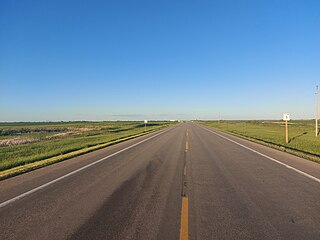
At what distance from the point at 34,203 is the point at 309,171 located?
29.4 ft

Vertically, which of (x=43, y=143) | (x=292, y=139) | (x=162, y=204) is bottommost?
(x=43, y=143)

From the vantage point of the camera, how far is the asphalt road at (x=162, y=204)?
12.4 feet

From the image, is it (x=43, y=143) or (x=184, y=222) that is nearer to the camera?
(x=184, y=222)

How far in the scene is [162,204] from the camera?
501 cm

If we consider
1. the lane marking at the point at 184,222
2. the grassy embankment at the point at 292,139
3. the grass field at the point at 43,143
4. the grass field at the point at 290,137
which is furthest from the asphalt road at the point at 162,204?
the grass field at the point at 290,137

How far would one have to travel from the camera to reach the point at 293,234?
366 centimetres

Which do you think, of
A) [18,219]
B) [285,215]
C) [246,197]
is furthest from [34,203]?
[285,215]

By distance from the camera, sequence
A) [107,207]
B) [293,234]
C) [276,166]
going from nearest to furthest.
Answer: [293,234]
[107,207]
[276,166]

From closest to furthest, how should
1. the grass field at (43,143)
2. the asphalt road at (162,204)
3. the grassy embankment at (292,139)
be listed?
the asphalt road at (162,204) < the grass field at (43,143) < the grassy embankment at (292,139)

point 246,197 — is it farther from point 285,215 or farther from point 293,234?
point 293,234

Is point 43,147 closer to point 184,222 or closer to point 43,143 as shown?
point 43,143

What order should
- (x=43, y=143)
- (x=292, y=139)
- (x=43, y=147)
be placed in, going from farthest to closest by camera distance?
(x=43, y=143), (x=292, y=139), (x=43, y=147)

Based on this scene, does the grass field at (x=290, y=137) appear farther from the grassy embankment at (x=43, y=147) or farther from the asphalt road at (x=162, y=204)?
the grassy embankment at (x=43, y=147)

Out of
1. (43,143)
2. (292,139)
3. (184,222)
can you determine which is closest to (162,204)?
(184,222)
